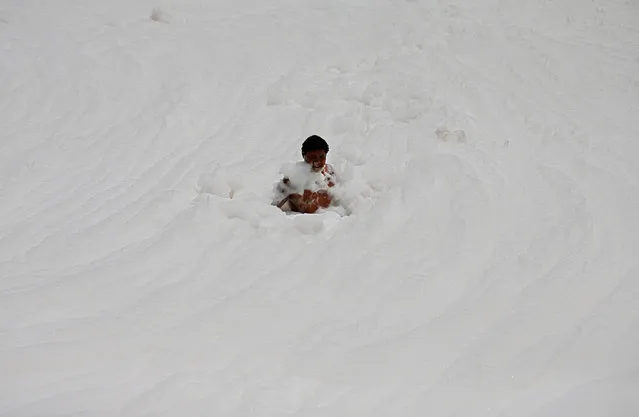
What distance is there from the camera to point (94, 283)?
2.78 metres

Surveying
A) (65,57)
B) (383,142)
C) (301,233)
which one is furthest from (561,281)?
(65,57)

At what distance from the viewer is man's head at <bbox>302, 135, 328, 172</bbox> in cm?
332

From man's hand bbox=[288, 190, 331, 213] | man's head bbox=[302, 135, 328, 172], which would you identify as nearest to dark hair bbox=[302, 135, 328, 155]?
man's head bbox=[302, 135, 328, 172]

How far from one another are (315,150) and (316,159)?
0.17 ft

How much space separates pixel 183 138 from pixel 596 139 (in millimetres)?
2837

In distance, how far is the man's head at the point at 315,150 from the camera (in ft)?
10.9

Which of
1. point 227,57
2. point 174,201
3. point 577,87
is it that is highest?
point 227,57

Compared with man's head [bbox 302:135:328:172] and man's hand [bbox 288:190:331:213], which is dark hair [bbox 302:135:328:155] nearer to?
man's head [bbox 302:135:328:172]

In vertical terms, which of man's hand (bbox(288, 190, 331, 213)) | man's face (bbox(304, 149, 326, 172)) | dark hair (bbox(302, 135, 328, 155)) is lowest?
man's hand (bbox(288, 190, 331, 213))

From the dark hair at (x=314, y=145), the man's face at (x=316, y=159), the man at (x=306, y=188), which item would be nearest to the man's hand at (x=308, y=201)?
the man at (x=306, y=188)

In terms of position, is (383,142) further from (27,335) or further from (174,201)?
(27,335)

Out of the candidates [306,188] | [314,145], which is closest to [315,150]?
[314,145]

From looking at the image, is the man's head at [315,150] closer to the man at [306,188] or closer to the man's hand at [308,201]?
the man at [306,188]

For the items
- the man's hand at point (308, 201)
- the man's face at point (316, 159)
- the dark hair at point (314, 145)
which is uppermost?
the dark hair at point (314, 145)
